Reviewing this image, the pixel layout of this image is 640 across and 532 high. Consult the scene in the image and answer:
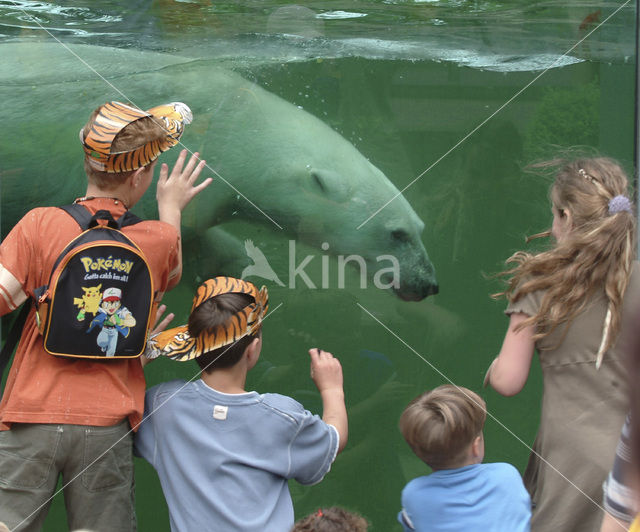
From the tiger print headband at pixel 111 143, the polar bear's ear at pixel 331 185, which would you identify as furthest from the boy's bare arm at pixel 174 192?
the polar bear's ear at pixel 331 185

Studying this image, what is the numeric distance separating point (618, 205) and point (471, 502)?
31.0 inches

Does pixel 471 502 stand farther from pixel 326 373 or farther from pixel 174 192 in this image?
pixel 174 192

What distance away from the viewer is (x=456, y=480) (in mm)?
1683

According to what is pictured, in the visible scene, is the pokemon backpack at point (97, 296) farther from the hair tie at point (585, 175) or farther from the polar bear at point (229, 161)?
the hair tie at point (585, 175)

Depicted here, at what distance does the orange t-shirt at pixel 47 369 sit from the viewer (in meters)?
1.78

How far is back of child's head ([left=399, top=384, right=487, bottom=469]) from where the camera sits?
1.69 meters

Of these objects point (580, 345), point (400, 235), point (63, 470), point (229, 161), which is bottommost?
point (63, 470)

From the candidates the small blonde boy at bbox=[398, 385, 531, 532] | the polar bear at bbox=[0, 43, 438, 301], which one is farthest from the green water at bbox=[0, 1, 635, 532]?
the small blonde boy at bbox=[398, 385, 531, 532]

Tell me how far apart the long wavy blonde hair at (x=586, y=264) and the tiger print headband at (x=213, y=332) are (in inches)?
25.6

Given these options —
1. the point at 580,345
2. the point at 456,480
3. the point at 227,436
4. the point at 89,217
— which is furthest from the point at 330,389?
the point at 89,217

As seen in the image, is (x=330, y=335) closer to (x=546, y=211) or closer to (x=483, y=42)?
(x=546, y=211)

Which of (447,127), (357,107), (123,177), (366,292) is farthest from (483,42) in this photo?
(123,177)

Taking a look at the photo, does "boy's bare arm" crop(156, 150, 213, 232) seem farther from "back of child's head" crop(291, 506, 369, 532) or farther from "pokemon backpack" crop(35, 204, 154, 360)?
"back of child's head" crop(291, 506, 369, 532)

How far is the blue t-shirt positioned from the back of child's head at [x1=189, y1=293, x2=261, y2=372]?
547 millimetres
